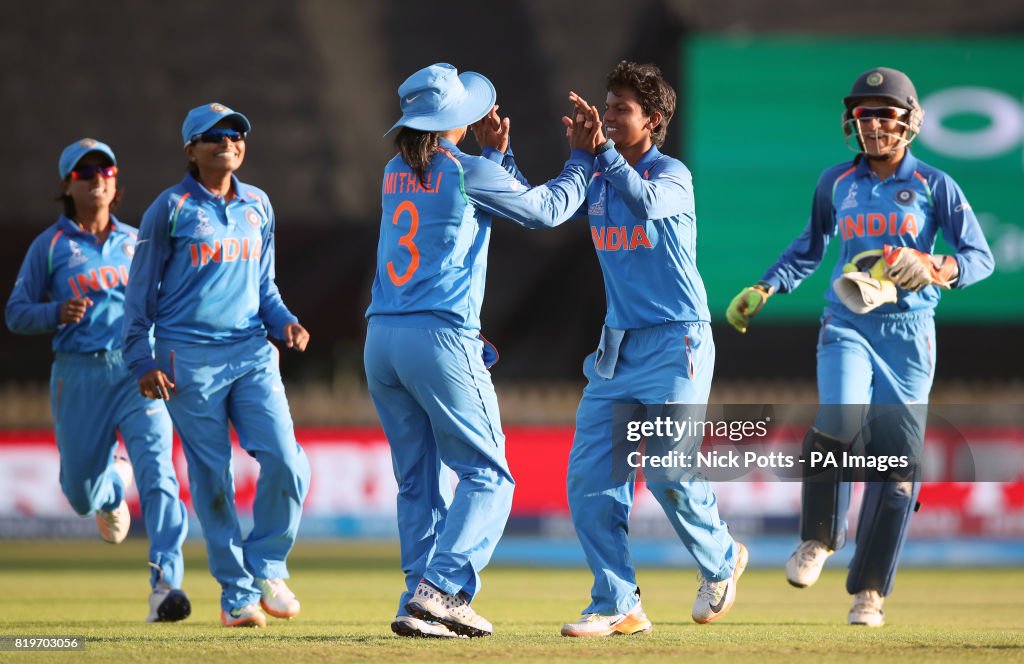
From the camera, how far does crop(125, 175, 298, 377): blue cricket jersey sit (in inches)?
251

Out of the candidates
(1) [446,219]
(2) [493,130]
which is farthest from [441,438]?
(2) [493,130]

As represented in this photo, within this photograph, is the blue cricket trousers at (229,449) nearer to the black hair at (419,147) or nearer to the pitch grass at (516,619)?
the pitch grass at (516,619)

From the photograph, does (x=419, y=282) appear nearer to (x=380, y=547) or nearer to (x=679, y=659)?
(x=679, y=659)

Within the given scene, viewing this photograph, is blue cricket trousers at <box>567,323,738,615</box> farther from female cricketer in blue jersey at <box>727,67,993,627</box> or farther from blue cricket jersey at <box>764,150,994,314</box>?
blue cricket jersey at <box>764,150,994,314</box>

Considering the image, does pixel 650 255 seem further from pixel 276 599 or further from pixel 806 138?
pixel 806 138

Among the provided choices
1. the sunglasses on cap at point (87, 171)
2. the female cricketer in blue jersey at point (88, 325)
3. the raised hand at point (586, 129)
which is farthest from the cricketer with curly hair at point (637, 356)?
the sunglasses on cap at point (87, 171)

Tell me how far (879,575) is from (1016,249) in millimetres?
8040

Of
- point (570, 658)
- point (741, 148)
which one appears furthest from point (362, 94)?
point (570, 658)

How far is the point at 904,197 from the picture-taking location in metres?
6.64

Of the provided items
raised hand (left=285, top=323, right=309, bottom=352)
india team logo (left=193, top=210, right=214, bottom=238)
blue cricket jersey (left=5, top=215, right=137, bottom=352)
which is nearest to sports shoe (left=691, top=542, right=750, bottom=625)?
raised hand (left=285, top=323, right=309, bottom=352)

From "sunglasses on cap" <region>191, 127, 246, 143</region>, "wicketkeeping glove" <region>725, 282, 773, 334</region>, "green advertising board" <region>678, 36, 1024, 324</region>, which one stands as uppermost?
"green advertising board" <region>678, 36, 1024, 324</region>

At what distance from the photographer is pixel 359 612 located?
7.45 m

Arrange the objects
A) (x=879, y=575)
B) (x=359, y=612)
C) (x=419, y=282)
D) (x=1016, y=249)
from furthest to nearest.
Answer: (x=1016, y=249) < (x=359, y=612) < (x=879, y=575) < (x=419, y=282)

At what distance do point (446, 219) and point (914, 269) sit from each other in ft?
6.49
